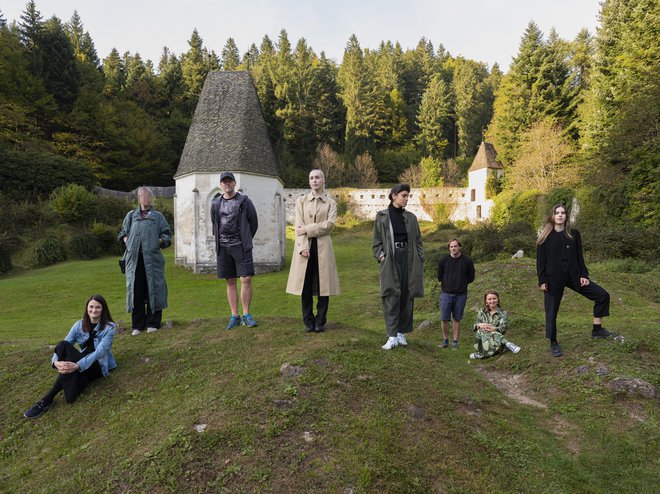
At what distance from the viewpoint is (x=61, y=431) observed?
466 cm

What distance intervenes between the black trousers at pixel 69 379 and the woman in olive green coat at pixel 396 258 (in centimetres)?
388

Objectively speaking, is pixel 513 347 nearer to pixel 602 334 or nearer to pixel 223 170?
pixel 602 334

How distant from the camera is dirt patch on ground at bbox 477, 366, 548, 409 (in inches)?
222

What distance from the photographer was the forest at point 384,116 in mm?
20656

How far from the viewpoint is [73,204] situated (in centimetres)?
2966

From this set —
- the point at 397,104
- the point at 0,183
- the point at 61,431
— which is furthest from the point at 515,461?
the point at 397,104

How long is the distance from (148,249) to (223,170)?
16.2 metres

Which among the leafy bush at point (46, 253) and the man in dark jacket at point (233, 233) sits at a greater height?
the man in dark jacket at point (233, 233)

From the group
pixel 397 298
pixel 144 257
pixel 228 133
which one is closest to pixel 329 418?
pixel 397 298

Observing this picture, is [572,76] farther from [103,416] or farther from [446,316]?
[103,416]

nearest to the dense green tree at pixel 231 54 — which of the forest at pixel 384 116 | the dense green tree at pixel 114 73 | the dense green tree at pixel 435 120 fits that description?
the forest at pixel 384 116

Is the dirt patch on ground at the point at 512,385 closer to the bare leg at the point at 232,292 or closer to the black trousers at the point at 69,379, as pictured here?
the bare leg at the point at 232,292

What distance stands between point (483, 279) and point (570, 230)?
6.98 metres

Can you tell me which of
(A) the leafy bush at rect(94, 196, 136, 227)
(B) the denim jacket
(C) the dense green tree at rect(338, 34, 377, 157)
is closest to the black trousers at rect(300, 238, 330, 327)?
(B) the denim jacket
